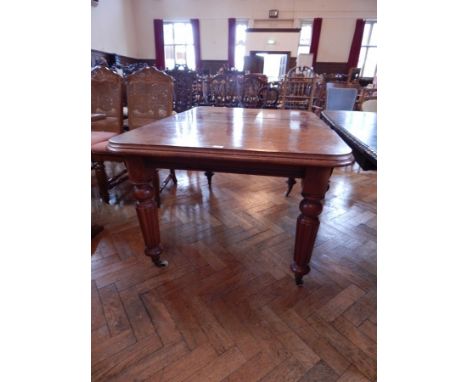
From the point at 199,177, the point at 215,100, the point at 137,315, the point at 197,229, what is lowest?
the point at 137,315

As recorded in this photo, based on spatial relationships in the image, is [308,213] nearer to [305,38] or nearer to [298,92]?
Result: [298,92]

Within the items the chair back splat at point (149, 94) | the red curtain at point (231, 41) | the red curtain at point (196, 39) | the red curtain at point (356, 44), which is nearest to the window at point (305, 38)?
the red curtain at point (356, 44)

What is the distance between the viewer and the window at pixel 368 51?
793cm

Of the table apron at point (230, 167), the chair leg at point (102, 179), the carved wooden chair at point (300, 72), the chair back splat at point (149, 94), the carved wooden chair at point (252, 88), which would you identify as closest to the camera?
the table apron at point (230, 167)

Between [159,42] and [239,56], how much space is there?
112 inches

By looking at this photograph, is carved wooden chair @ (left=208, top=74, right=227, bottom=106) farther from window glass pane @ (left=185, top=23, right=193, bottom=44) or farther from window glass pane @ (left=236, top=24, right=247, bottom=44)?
window glass pane @ (left=185, top=23, right=193, bottom=44)

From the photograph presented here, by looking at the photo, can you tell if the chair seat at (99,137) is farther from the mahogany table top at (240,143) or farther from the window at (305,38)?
the window at (305,38)

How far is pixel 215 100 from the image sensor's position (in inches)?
134

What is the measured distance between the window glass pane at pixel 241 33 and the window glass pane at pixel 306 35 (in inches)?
74.5

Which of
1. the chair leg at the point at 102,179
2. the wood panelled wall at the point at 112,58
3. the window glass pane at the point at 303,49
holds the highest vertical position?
the window glass pane at the point at 303,49
